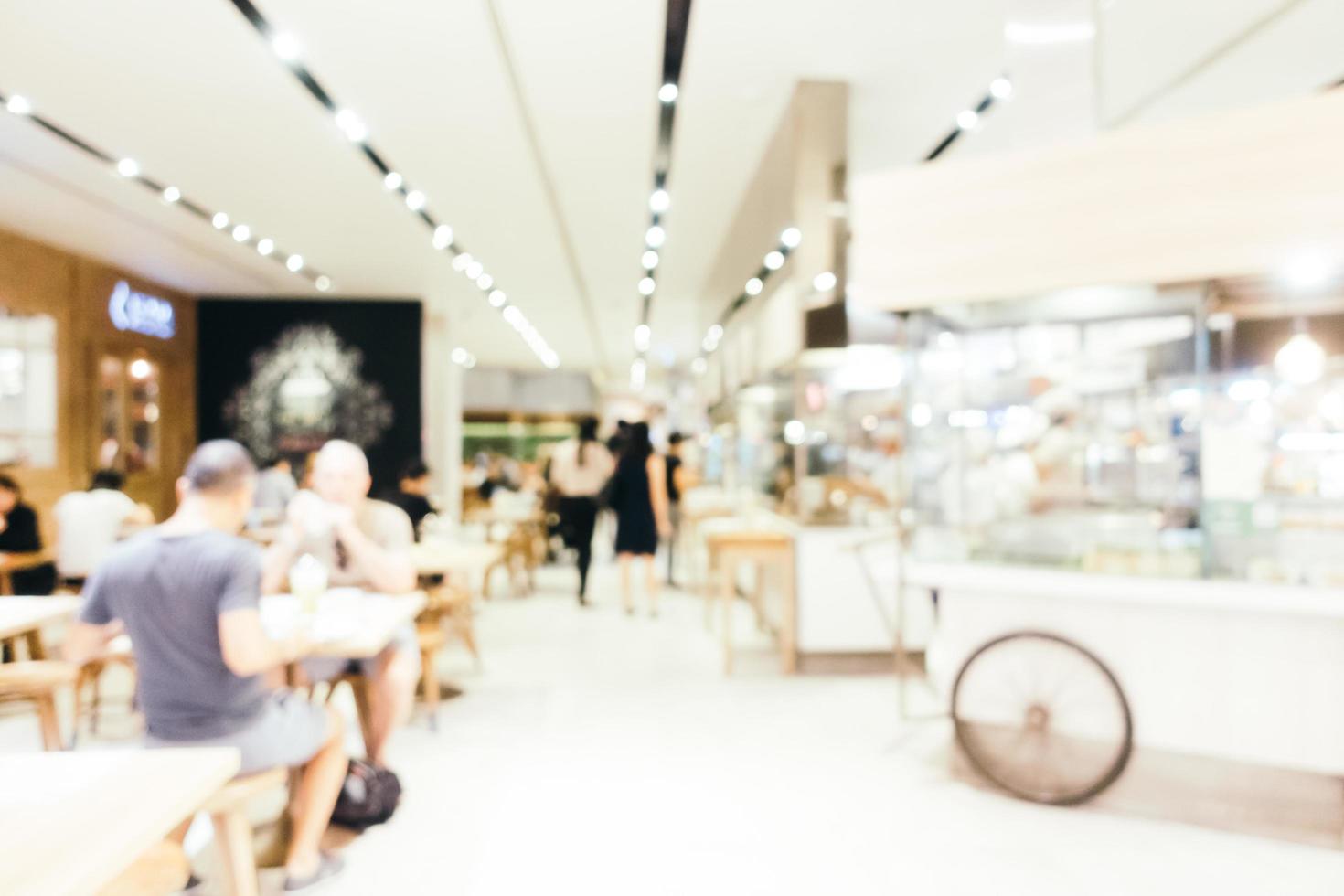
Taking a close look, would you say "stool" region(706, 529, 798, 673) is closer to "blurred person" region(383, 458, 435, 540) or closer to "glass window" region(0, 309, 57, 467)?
"blurred person" region(383, 458, 435, 540)

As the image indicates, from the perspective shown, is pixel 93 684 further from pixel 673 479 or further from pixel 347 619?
pixel 673 479

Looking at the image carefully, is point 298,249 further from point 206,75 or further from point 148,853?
point 148,853

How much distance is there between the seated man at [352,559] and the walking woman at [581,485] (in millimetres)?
4225

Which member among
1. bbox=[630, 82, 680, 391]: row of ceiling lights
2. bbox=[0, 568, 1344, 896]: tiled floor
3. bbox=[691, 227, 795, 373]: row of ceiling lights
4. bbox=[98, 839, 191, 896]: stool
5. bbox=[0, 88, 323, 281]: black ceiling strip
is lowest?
bbox=[0, 568, 1344, 896]: tiled floor

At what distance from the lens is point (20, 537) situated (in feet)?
16.9

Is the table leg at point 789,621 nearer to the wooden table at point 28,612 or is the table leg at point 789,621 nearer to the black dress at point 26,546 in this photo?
the wooden table at point 28,612

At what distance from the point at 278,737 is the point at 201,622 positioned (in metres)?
0.44

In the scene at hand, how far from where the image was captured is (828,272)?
213 inches

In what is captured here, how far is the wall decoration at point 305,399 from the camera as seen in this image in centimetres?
1205

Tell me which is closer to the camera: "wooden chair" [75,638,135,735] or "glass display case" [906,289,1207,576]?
"glass display case" [906,289,1207,576]

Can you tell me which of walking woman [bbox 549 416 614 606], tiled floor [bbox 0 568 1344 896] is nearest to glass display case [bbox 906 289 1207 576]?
tiled floor [bbox 0 568 1344 896]

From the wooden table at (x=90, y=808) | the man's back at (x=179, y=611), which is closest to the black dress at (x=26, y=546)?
the man's back at (x=179, y=611)

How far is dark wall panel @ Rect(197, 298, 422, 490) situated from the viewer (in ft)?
39.4

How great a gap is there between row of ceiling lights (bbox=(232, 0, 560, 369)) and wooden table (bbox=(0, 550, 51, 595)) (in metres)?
3.16
